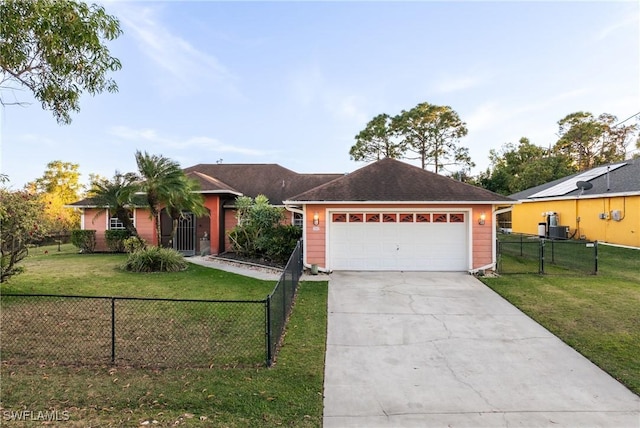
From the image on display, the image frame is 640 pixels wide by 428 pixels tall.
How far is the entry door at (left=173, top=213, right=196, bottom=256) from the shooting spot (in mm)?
16875

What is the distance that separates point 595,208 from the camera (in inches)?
725

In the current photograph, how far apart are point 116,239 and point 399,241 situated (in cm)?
1464

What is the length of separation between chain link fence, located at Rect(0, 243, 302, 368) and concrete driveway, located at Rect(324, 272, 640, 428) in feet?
4.59

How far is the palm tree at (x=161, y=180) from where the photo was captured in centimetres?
1216

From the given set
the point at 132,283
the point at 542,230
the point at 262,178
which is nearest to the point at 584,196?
the point at 542,230

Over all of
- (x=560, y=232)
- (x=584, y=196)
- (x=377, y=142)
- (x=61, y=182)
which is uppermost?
(x=377, y=142)

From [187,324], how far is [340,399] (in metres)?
3.87

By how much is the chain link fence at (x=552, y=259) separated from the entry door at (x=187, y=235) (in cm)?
1424

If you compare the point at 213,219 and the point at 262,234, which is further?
the point at 213,219

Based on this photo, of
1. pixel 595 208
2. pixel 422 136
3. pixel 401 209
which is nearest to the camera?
pixel 401 209

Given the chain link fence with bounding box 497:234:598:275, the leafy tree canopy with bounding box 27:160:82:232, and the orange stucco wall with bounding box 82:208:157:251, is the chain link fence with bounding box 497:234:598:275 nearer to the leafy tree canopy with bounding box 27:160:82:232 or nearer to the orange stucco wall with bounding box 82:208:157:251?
the orange stucco wall with bounding box 82:208:157:251

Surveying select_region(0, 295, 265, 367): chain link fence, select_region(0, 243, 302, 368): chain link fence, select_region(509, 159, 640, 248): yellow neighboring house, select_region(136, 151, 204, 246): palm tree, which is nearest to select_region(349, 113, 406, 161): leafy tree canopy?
select_region(509, 159, 640, 248): yellow neighboring house

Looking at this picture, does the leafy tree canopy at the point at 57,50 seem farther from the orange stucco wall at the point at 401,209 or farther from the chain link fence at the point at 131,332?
the orange stucco wall at the point at 401,209

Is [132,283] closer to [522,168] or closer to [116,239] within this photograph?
[116,239]
